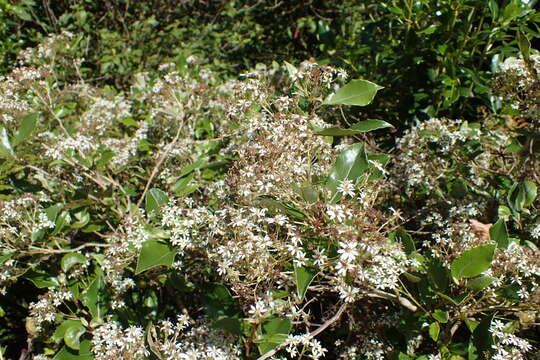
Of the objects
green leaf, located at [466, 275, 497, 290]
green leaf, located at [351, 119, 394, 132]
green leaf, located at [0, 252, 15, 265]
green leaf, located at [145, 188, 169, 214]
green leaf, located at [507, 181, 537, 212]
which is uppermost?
green leaf, located at [351, 119, 394, 132]

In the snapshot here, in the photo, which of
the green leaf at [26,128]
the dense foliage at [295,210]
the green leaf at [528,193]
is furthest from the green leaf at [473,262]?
the green leaf at [26,128]

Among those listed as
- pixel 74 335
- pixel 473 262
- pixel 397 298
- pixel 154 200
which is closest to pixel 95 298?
pixel 74 335

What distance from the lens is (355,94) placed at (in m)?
1.50

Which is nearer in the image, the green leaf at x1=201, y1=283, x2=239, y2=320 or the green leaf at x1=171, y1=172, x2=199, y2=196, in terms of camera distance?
the green leaf at x1=201, y1=283, x2=239, y2=320

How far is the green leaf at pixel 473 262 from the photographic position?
1.28m

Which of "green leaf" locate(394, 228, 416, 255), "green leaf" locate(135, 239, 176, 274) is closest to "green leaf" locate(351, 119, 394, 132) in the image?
"green leaf" locate(394, 228, 416, 255)

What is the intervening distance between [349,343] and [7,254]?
47.5 inches

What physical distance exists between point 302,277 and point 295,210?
18 centimetres

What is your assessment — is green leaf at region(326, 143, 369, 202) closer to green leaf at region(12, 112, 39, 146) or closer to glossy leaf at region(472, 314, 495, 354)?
glossy leaf at region(472, 314, 495, 354)

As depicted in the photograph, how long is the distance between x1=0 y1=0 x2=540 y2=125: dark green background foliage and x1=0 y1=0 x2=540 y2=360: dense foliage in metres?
0.02

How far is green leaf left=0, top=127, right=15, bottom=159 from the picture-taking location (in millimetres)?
1864

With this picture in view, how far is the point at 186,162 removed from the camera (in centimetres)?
214

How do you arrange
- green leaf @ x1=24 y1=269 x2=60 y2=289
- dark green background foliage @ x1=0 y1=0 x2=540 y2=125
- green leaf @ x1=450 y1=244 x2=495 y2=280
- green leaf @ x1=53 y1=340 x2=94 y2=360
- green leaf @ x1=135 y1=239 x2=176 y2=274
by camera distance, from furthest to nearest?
dark green background foliage @ x1=0 y1=0 x2=540 y2=125 < green leaf @ x1=24 y1=269 x2=60 y2=289 < green leaf @ x1=53 y1=340 x2=94 y2=360 < green leaf @ x1=135 y1=239 x2=176 y2=274 < green leaf @ x1=450 y1=244 x2=495 y2=280

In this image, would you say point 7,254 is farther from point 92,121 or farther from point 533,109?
point 533,109
